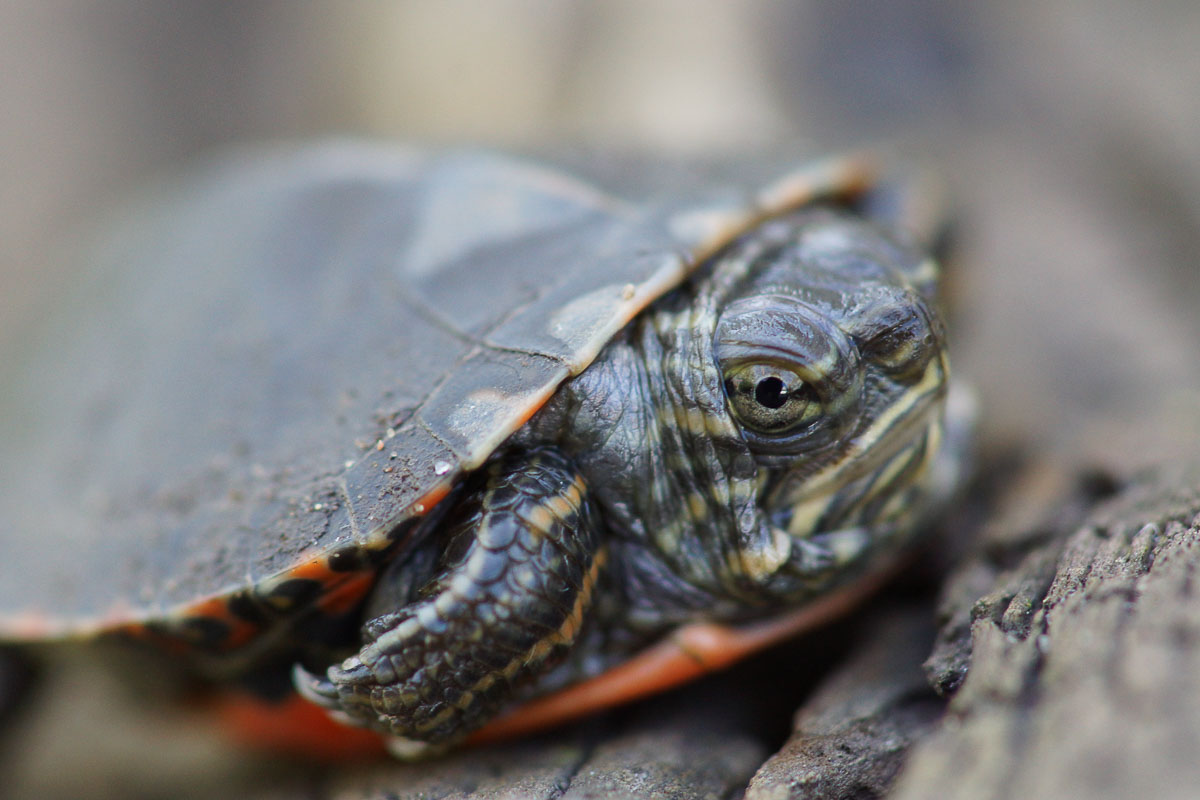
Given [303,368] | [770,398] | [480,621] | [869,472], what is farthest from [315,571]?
[869,472]

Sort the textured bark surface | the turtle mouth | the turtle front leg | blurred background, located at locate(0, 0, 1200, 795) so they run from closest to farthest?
the textured bark surface
the turtle front leg
the turtle mouth
blurred background, located at locate(0, 0, 1200, 795)

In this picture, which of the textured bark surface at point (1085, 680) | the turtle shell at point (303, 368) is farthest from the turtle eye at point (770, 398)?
the textured bark surface at point (1085, 680)

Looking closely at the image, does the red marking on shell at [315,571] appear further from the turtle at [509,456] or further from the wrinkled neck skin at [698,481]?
the wrinkled neck skin at [698,481]

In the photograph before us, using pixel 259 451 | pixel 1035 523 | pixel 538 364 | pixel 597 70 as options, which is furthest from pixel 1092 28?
pixel 259 451

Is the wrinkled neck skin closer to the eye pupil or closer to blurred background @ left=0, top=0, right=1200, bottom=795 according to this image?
the eye pupil

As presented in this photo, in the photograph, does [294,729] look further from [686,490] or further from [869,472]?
[869,472]

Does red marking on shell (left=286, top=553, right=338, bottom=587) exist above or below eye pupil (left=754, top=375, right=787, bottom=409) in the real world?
below

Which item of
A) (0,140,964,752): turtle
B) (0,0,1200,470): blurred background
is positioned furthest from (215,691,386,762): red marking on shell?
(0,0,1200,470): blurred background

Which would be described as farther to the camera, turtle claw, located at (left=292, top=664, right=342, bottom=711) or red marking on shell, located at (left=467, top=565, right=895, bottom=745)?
red marking on shell, located at (left=467, top=565, right=895, bottom=745)
